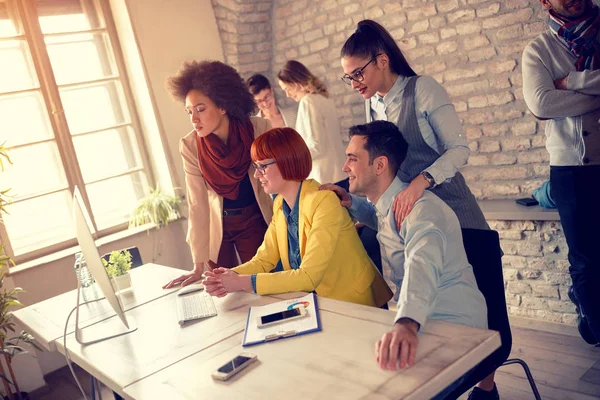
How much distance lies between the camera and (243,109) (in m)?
2.85

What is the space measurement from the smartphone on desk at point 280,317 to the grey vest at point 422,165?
813mm

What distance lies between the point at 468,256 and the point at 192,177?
4.85 ft

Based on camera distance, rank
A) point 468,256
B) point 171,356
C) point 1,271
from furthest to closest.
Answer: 1. point 1,271
2. point 468,256
3. point 171,356

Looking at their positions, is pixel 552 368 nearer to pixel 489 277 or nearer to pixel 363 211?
pixel 489 277

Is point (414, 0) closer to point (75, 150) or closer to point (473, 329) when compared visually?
point (75, 150)

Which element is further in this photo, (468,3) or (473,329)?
(468,3)

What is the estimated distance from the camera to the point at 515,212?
337cm

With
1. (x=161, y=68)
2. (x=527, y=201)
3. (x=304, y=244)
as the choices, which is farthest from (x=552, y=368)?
(x=161, y=68)

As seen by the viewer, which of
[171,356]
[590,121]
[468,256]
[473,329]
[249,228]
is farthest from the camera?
[249,228]

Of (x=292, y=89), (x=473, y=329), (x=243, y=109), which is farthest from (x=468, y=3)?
(x=473, y=329)

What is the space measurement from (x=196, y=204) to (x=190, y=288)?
570mm

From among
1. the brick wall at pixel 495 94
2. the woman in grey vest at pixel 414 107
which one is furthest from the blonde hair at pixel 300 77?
the woman in grey vest at pixel 414 107

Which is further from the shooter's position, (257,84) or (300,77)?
(257,84)

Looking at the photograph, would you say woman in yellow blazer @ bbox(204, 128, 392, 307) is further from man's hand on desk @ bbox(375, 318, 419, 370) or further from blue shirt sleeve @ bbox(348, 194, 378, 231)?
man's hand on desk @ bbox(375, 318, 419, 370)
